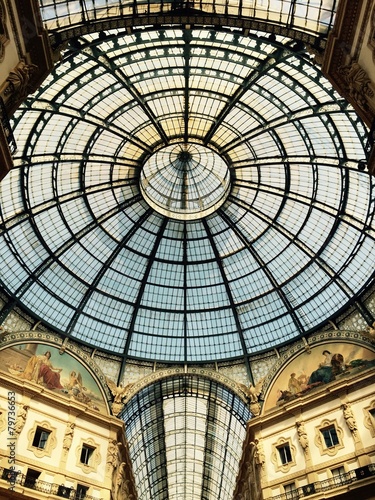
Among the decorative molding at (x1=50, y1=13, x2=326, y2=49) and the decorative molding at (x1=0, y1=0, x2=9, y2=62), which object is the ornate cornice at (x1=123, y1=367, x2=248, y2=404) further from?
the decorative molding at (x1=0, y1=0, x2=9, y2=62)

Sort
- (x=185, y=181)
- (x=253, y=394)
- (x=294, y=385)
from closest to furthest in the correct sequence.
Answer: (x=294, y=385), (x=253, y=394), (x=185, y=181)

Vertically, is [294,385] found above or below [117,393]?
below

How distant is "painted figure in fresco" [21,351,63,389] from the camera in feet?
96.7

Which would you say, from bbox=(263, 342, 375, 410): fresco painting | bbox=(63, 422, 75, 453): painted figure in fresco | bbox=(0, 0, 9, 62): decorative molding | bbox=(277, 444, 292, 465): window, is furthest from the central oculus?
bbox=(0, 0, 9, 62): decorative molding

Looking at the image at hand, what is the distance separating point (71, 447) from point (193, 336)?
14.8m

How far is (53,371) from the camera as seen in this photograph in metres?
31.0

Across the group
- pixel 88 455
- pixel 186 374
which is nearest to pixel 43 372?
pixel 88 455

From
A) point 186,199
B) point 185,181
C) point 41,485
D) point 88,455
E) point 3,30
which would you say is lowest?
point 41,485

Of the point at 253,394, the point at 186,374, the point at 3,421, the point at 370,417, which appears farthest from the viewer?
the point at 186,374

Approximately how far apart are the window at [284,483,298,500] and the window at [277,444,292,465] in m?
1.41

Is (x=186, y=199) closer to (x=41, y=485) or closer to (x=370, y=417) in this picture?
(x=370, y=417)

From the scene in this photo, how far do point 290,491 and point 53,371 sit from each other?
17.5m

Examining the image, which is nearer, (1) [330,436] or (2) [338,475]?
(2) [338,475]

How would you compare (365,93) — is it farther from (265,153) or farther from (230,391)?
(230,391)
